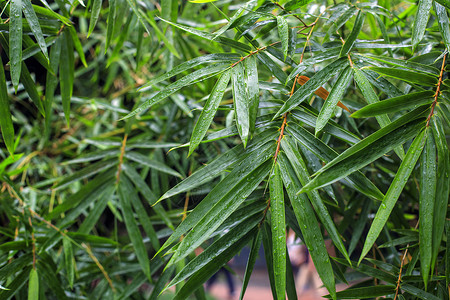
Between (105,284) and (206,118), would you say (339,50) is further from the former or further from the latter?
(105,284)

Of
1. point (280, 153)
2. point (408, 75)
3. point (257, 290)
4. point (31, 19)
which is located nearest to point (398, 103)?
point (408, 75)

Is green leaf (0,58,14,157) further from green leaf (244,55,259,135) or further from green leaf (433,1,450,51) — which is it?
green leaf (433,1,450,51)

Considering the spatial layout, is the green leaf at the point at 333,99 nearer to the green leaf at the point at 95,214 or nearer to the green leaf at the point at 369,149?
the green leaf at the point at 369,149

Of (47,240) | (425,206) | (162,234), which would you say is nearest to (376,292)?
(425,206)

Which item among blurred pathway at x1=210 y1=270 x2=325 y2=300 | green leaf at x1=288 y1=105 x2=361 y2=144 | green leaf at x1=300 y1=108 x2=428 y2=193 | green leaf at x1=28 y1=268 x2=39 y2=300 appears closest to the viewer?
green leaf at x1=300 y1=108 x2=428 y2=193

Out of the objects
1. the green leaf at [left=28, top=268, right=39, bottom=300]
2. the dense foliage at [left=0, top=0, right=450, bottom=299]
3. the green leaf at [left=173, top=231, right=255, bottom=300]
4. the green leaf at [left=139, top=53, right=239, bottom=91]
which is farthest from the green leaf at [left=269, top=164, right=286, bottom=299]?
the green leaf at [left=28, top=268, right=39, bottom=300]

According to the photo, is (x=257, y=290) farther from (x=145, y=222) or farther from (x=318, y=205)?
(x=318, y=205)

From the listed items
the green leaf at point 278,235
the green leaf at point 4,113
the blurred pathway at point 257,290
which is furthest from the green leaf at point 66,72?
the blurred pathway at point 257,290
